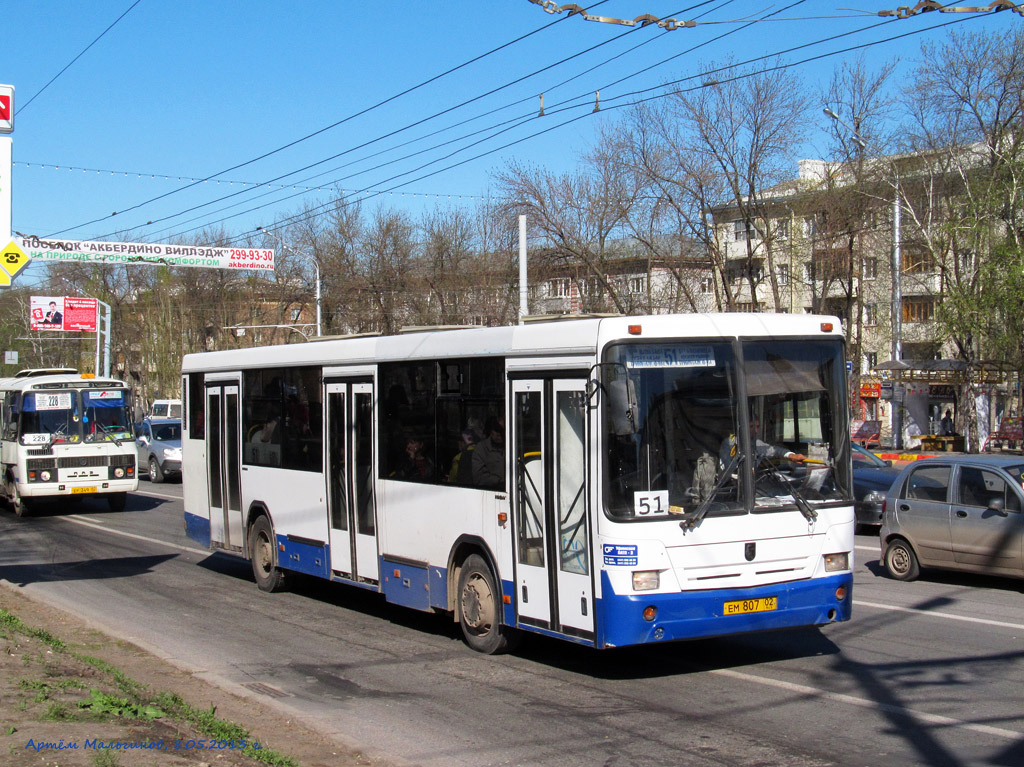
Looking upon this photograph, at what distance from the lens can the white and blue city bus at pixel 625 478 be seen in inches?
306

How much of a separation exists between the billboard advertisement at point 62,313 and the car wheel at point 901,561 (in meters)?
49.2

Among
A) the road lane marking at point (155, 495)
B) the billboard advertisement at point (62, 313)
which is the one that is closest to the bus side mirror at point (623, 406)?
the road lane marking at point (155, 495)

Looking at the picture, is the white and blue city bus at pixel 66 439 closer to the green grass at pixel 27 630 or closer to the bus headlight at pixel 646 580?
the green grass at pixel 27 630

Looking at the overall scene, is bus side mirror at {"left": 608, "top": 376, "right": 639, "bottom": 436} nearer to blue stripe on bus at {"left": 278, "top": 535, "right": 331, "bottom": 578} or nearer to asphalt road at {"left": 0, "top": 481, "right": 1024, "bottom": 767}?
asphalt road at {"left": 0, "top": 481, "right": 1024, "bottom": 767}

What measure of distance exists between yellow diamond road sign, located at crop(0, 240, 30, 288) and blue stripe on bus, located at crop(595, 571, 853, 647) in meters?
8.03

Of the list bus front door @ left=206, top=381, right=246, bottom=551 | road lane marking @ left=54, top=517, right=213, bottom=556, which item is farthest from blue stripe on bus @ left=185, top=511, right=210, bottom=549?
road lane marking @ left=54, top=517, right=213, bottom=556

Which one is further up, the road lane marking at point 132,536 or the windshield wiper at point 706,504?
the windshield wiper at point 706,504

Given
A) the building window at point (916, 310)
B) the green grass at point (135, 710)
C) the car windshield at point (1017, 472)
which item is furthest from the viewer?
the building window at point (916, 310)

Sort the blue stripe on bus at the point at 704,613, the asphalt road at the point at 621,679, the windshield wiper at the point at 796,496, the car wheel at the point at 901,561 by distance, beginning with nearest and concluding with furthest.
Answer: the asphalt road at the point at 621,679
the blue stripe on bus at the point at 704,613
the windshield wiper at the point at 796,496
the car wheel at the point at 901,561

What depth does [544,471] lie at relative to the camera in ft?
27.7

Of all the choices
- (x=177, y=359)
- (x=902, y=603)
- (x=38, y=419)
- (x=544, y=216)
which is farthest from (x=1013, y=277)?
(x=177, y=359)

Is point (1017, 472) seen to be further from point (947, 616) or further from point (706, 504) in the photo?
point (706, 504)

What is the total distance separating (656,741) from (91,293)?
65589 millimetres

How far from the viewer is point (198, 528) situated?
597 inches
